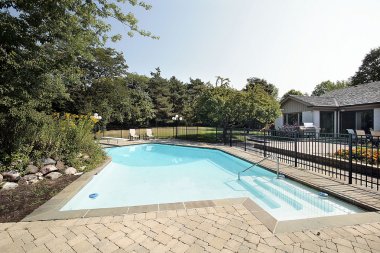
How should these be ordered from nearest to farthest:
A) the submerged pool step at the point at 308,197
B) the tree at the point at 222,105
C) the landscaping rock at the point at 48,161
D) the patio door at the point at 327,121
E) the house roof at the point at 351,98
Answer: the submerged pool step at the point at 308,197 → the landscaping rock at the point at 48,161 → the tree at the point at 222,105 → the house roof at the point at 351,98 → the patio door at the point at 327,121

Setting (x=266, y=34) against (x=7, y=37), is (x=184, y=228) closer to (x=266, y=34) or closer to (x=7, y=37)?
(x=7, y=37)

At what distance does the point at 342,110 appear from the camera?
1691cm

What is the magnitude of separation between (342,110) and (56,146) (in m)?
18.9

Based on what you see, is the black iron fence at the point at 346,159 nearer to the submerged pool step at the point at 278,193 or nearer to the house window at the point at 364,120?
the submerged pool step at the point at 278,193

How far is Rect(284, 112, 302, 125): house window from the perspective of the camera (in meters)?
18.6

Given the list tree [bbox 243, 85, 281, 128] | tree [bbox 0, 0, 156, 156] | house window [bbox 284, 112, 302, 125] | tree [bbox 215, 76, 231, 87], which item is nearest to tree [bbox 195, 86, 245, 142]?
tree [bbox 243, 85, 281, 128]

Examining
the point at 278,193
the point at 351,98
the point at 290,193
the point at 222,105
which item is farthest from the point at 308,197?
the point at 351,98

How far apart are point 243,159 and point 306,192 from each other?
13.8 ft

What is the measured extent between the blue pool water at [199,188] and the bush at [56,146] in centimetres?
101

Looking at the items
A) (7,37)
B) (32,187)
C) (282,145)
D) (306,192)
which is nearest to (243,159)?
(282,145)

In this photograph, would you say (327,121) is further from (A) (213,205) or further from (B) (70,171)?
(B) (70,171)

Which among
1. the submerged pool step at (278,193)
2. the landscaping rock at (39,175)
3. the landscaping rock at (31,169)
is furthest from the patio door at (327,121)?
the landscaping rock at (31,169)

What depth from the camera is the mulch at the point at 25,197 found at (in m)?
4.02

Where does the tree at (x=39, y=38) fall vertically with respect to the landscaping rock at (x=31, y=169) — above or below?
above
